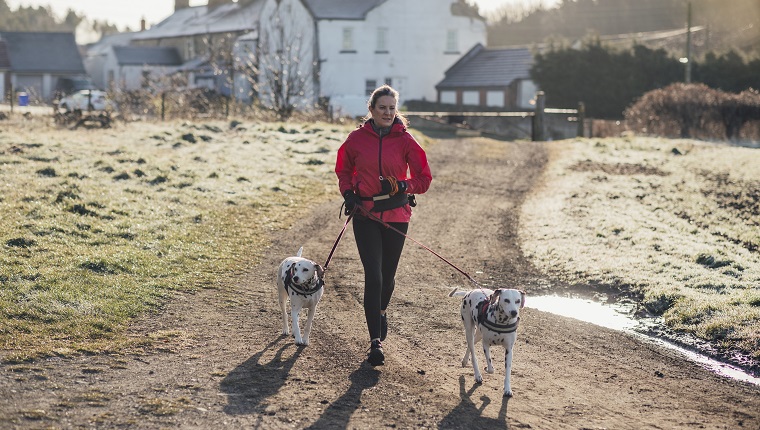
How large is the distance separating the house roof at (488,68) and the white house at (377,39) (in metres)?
0.72

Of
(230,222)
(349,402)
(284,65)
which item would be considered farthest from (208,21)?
(349,402)

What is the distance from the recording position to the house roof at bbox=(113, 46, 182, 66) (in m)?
75.5

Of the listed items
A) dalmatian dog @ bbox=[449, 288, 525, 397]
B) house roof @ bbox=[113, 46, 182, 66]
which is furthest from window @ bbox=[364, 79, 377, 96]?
dalmatian dog @ bbox=[449, 288, 525, 397]

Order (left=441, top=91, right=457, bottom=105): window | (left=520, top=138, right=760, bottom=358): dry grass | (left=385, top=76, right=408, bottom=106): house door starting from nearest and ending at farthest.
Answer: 1. (left=520, top=138, right=760, bottom=358): dry grass
2. (left=385, top=76, right=408, bottom=106): house door
3. (left=441, top=91, right=457, bottom=105): window

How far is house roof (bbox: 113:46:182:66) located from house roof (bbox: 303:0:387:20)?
73.8 ft

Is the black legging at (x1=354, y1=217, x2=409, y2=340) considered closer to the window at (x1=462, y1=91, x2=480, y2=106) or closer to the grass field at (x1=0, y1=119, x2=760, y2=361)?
the grass field at (x1=0, y1=119, x2=760, y2=361)

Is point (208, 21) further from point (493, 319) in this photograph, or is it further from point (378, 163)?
point (493, 319)

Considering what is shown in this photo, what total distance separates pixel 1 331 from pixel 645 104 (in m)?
28.7

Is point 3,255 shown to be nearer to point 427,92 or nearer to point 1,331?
point 1,331

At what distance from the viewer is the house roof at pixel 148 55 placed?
2972 inches

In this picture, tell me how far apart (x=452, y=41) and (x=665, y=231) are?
4715cm

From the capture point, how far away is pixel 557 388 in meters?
7.38

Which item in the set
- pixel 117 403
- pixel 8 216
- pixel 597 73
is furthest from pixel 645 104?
pixel 117 403

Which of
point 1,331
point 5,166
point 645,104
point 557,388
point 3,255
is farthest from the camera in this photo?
point 645,104
